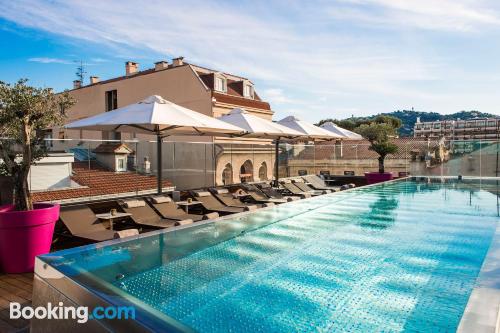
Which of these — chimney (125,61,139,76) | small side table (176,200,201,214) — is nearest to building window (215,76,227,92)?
chimney (125,61,139,76)

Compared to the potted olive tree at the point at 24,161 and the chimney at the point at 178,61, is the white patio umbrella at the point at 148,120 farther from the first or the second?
the chimney at the point at 178,61

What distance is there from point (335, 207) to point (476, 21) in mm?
6160

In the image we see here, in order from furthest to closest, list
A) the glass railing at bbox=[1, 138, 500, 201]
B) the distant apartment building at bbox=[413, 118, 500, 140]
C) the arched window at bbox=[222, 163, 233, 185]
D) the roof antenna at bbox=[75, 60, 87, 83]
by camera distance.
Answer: the distant apartment building at bbox=[413, 118, 500, 140] → the roof antenna at bbox=[75, 60, 87, 83] → the arched window at bbox=[222, 163, 233, 185] → the glass railing at bbox=[1, 138, 500, 201]

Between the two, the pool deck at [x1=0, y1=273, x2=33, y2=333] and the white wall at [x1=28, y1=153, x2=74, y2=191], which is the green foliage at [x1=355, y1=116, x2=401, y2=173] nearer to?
the white wall at [x1=28, y1=153, x2=74, y2=191]

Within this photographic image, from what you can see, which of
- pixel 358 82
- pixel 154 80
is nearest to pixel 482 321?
pixel 358 82

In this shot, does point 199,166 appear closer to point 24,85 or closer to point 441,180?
point 441,180

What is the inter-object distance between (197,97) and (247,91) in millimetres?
5152

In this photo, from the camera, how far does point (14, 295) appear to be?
366 cm

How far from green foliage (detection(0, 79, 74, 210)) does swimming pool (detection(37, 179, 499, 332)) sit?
1.72 m

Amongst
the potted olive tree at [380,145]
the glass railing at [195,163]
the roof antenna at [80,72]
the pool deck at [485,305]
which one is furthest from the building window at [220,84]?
the pool deck at [485,305]

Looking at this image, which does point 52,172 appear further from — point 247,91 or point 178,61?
point 247,91

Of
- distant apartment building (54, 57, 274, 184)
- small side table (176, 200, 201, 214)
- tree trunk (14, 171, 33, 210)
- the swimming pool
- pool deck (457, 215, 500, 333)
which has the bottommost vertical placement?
the swimming pool

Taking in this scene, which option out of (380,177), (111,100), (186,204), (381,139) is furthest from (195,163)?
(111,100)

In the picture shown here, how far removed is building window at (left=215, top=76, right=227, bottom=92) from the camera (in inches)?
989
